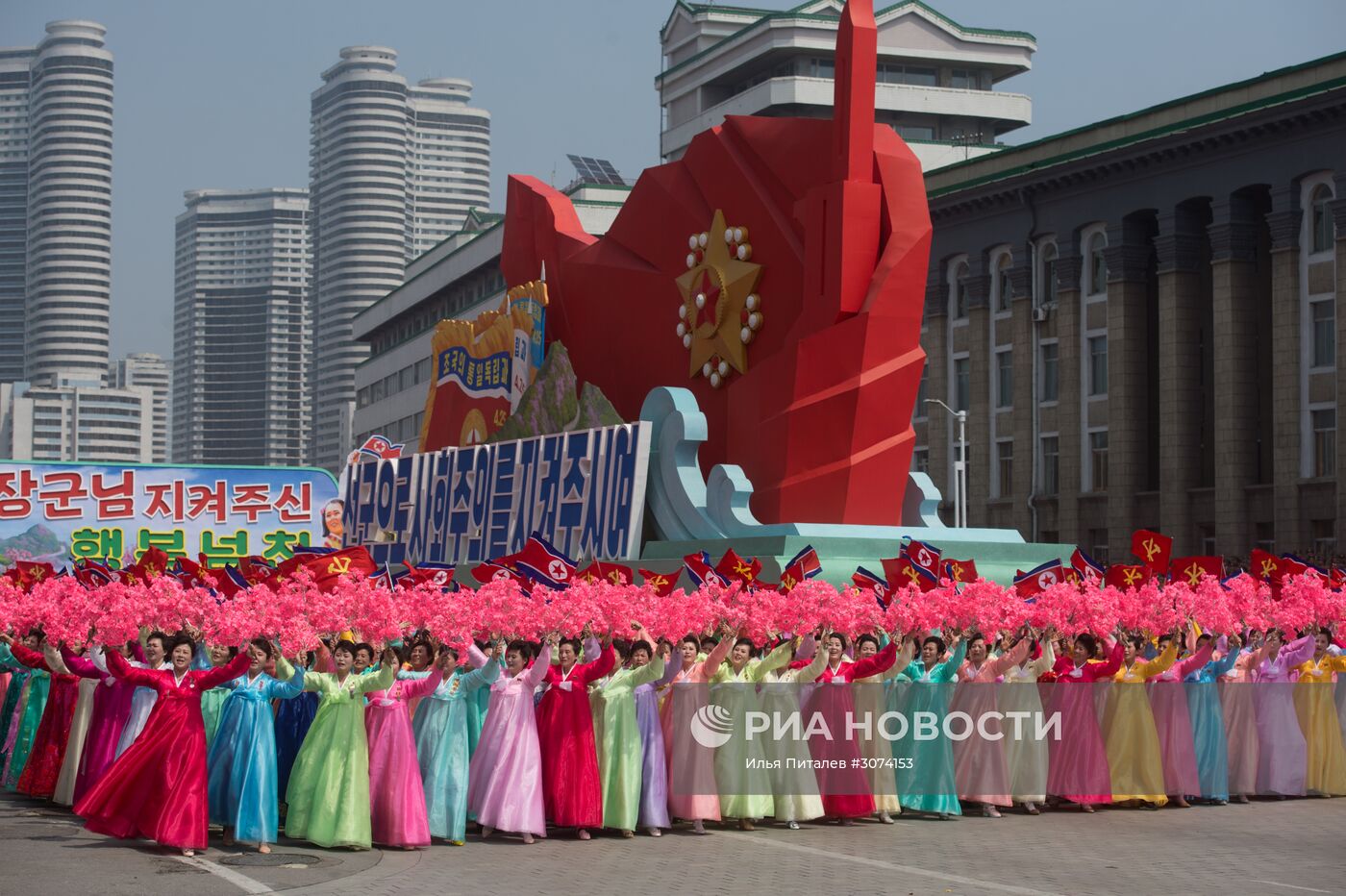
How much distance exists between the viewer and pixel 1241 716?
17.1 metres

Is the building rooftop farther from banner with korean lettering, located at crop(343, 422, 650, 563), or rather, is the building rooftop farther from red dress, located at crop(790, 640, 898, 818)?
red dress, located at crop(790, 640, 898, 818)

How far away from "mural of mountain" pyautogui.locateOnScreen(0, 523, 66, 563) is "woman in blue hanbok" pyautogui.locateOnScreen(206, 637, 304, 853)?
30.4 metres

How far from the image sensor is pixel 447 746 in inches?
565

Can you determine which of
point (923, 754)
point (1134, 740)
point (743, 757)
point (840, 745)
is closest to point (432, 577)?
point (743, 757)

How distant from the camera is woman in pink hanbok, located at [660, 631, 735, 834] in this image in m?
14.7

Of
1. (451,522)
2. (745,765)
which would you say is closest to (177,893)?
(745,765)

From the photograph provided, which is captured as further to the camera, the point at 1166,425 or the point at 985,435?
the point at 985,435

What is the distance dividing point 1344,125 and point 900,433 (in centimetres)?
2389

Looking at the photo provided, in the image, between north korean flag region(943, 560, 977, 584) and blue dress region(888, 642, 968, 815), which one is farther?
north korean flag region(943, 560, 977, 584)

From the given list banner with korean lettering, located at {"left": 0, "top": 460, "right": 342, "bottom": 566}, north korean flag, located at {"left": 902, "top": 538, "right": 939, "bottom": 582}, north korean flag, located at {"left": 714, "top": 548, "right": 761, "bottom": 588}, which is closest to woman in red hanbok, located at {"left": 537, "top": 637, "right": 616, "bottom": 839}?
north korean flag, located at {"left": 714, "top": 548, "right": 761, "bottom": 588}

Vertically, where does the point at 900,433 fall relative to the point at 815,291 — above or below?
below

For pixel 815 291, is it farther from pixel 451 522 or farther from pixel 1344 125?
pixel 1344 125

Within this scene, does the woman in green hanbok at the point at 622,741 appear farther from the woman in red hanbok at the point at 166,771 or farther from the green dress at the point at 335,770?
the woman in red hanbok at the point at 166,771

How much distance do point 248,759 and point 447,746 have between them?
1531 mm
